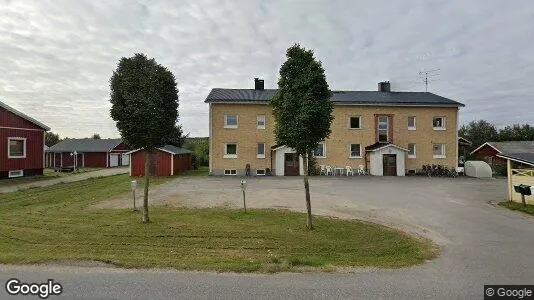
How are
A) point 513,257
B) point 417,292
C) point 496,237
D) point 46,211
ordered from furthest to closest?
point 46,211
point 496,237
point 513,257
point 417,292

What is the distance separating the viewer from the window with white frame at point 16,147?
26.8 meters

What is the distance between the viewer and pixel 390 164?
106 ft

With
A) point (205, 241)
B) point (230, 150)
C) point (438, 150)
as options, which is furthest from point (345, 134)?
point (205, 241)

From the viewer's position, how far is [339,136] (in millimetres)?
33062

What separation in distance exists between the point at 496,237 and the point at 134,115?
11017 mm

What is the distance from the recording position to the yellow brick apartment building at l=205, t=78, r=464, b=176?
31.9m

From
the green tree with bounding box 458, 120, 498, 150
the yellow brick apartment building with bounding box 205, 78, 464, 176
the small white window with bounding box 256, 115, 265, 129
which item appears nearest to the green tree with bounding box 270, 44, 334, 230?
the yellow brick apartment building with bounding box 205, 78, 464, 176

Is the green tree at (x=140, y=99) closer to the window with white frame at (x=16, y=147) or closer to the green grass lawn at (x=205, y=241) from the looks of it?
the green grass lawn at (x=205, y=241)

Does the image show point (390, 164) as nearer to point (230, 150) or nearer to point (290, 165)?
point (290, 165)

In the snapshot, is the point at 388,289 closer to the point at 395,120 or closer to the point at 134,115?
the point at 134,115

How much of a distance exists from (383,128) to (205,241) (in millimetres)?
29160

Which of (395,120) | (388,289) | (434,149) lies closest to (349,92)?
(395,120)

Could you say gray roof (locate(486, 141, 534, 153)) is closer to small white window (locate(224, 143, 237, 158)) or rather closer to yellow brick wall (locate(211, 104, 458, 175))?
yellow brick wall (locate(211, 104, 458, 175))

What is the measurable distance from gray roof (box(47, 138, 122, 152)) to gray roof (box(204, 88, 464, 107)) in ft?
77.0
